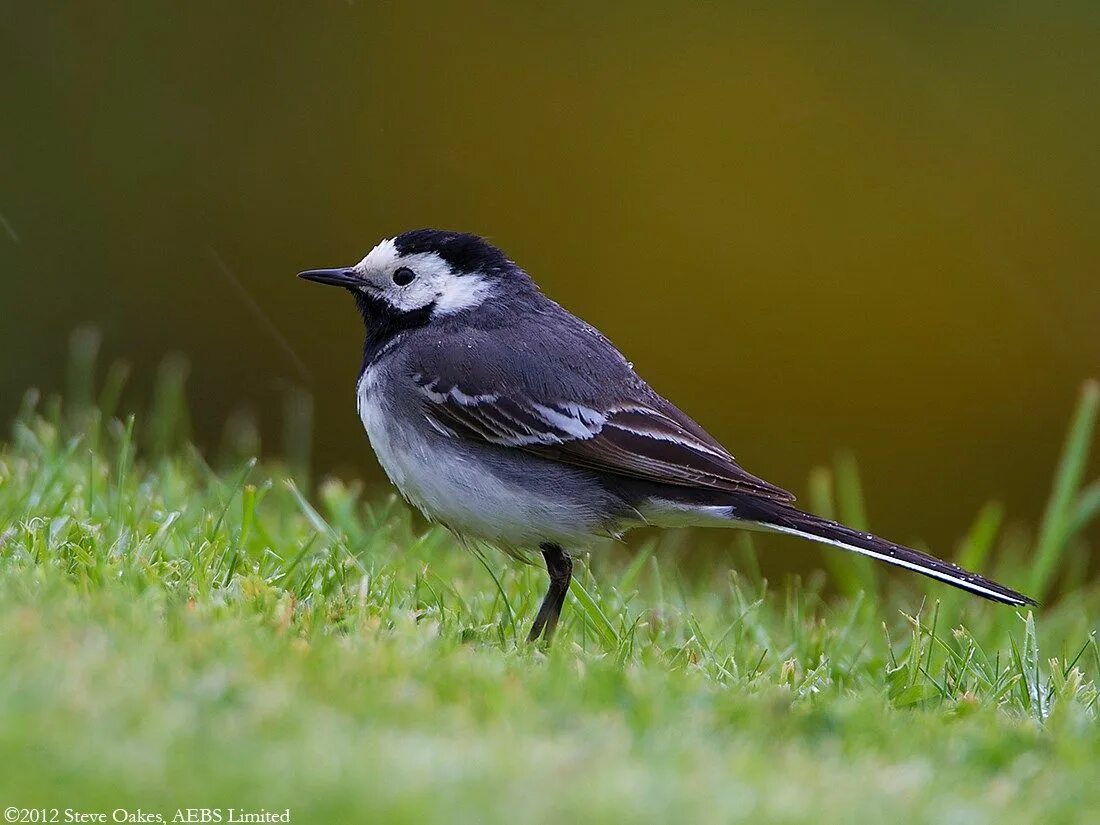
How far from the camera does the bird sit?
5.04 meters

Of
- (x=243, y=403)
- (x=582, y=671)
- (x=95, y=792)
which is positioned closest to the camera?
(x=95, y=792)

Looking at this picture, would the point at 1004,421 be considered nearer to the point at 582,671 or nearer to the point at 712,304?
the point at 712,304

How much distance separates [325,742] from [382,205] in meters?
9.05

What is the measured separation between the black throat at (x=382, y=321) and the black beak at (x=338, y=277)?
4 centimetres

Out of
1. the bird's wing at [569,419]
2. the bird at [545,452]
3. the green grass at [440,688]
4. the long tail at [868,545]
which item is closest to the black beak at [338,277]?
the bird at [545,452]

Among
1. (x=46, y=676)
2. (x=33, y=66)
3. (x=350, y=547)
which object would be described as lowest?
(x=350, y=547)

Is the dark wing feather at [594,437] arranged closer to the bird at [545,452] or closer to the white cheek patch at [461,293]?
the bird at [545,452]

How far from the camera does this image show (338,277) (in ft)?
19.2

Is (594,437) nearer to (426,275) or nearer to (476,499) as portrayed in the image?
(476,499)

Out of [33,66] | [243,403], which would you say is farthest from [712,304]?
[33,66]

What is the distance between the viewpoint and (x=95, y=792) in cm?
265

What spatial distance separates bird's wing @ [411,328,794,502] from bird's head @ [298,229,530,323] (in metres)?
0.49

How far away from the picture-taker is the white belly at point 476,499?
5.05 metres

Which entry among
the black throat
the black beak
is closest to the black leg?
the black throat
